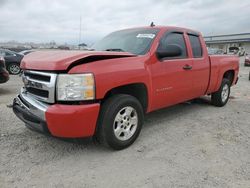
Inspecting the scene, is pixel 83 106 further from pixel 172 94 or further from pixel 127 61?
pixel 172 94

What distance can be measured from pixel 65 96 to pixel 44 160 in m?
0.96

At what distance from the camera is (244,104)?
700 centimetres

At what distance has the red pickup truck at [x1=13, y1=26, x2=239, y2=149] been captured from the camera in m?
3.20

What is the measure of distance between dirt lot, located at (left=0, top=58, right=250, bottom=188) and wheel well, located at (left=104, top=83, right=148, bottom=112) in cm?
63

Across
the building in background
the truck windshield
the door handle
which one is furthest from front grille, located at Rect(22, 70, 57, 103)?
the building in background

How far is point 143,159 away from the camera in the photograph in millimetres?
3564

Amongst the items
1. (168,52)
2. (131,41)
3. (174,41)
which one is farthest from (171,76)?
(131,41)

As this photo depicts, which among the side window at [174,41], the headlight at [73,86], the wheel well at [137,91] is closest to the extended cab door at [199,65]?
the side window at [174,41]

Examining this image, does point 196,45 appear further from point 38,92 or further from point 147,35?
point 38,92

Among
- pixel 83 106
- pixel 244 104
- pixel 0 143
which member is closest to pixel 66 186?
pixel 83 106

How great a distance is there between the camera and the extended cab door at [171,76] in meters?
4.26

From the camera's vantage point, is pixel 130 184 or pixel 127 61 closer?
pixel 130 184

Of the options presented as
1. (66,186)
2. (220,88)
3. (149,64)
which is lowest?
(66,186)

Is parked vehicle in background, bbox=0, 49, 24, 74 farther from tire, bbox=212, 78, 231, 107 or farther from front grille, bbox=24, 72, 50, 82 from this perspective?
front grille, bbox=24, 72, 50, 82
